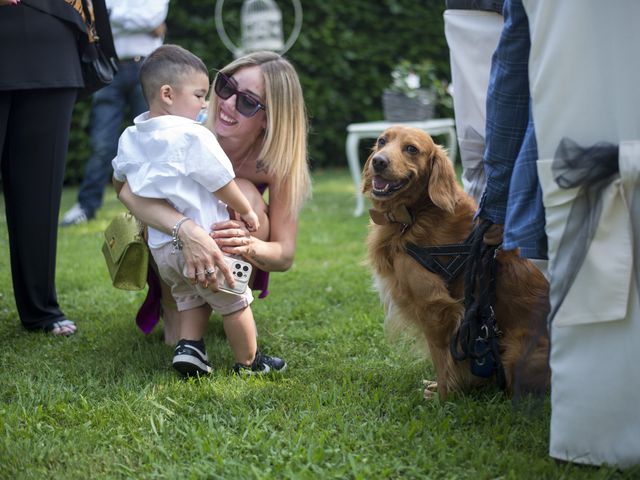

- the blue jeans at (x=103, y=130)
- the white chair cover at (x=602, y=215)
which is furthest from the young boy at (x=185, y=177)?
the blue jeans at (x=103, y=130)

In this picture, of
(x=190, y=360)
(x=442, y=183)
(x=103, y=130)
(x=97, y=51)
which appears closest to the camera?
(x=442, y=183)

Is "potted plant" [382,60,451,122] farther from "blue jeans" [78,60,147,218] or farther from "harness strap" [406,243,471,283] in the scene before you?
"harness strap" [406,243,471,283]

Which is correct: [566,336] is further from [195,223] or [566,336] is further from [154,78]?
[154,78]

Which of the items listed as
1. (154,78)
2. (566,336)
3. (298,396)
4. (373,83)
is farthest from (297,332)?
(373,83)

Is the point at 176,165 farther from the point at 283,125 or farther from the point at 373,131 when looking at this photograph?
the point at 373,131

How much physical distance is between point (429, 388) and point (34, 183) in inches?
81.2

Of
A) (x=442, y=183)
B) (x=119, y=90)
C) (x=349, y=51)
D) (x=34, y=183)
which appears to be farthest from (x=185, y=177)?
(x=349, y=51)

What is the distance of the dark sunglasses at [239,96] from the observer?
329cm

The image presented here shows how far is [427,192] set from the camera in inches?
115

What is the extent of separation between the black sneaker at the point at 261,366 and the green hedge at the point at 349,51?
296 inches

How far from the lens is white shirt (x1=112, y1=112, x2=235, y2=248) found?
288 cm

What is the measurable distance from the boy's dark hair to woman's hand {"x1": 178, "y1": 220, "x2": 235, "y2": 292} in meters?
0.56

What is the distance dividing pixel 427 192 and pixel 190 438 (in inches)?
48.8

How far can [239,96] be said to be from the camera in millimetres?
3295
